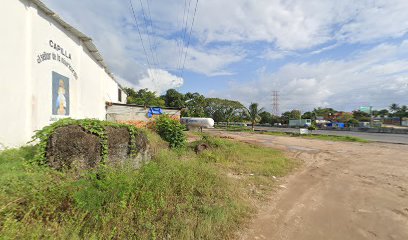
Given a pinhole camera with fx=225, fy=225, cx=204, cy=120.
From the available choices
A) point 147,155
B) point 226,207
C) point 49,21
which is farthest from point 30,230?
point 49,21

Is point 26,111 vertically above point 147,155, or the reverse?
point 26,111

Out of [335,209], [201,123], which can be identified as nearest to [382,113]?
[201,123]

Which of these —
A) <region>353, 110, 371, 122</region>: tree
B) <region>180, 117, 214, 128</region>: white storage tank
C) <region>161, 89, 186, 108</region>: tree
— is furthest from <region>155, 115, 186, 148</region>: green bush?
<region>353, 110, 371, 122</region>: tree

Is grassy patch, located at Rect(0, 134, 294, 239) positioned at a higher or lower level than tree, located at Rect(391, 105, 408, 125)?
lower

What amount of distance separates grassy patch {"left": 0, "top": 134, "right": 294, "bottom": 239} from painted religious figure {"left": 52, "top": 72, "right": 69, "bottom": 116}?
446 cm

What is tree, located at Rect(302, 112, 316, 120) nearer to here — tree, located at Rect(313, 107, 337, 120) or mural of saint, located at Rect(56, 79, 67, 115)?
tree, located at Rect(313, 107, 337, 120)

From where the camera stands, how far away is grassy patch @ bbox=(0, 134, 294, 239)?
317 centimetres

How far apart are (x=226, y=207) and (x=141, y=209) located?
1.62m

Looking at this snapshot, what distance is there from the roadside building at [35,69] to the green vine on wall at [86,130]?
8.06 feet

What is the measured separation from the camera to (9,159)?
5.31 m

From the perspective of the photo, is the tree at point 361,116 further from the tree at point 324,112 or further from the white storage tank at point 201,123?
the white storage tank at point 201,123

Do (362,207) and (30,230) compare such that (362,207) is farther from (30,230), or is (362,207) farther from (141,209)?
(30,230)

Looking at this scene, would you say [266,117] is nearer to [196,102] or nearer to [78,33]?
[196,102]

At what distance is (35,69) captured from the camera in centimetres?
791
